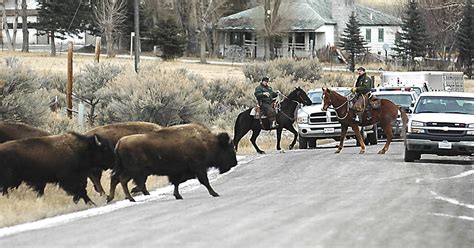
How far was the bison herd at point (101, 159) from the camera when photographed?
17.1m

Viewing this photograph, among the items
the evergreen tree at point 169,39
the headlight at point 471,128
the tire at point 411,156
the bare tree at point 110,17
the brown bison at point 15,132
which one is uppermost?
the bare tree at point 110,17

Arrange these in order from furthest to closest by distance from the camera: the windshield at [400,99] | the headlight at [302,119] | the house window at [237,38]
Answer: the house window at [237,38]
the windshield at [400,99]
the headlight at [302,119]

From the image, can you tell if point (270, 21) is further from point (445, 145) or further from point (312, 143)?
point (445, 145)

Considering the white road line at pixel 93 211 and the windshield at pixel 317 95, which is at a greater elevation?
the windshield at pixel 317 95

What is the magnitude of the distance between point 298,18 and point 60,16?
24.9 metres

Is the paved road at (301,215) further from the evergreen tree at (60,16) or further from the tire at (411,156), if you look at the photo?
the evergreen tree at (60,16)

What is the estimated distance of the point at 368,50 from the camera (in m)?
103

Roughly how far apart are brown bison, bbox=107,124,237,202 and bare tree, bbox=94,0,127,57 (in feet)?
239

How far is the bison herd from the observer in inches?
672

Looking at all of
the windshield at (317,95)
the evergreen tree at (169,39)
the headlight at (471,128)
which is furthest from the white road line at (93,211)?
the evergreen tree at (169,39)

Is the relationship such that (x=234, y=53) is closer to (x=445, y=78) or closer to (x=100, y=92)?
(x=445, y=78)

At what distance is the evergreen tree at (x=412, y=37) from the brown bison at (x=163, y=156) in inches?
3128

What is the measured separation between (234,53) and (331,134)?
70.2m

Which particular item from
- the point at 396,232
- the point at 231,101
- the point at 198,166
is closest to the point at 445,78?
the point at 231,101
